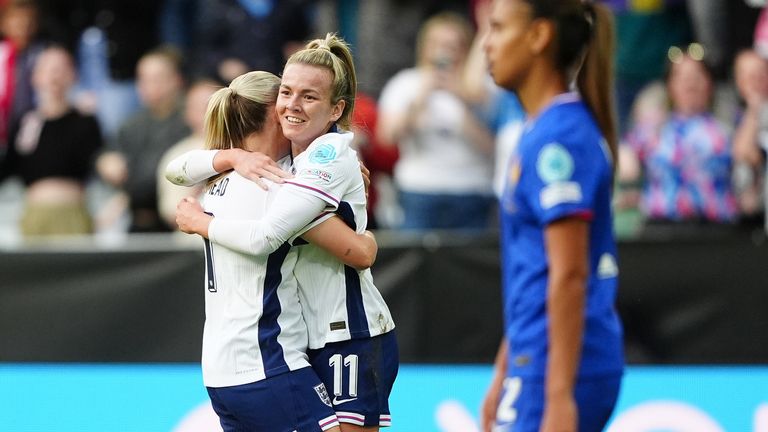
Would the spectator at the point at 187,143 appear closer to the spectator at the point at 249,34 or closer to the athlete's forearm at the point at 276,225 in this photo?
the spectator at the point at 249,34

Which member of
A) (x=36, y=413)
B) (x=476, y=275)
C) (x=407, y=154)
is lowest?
(x=36, y=413)

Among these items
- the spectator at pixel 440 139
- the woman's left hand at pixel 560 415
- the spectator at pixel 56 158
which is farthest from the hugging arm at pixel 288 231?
the spectator at pixel 56 158

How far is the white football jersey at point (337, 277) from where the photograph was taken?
13.4 feet

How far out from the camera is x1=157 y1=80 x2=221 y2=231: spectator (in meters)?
8.36

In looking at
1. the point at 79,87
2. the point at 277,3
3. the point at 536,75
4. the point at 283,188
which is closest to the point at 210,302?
the point at 283,188

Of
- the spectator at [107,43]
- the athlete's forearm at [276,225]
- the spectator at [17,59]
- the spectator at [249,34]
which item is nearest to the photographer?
the athlete's forearm at [276,225]

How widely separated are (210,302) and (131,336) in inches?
137

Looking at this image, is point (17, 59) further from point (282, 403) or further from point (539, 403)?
point (539, 403)

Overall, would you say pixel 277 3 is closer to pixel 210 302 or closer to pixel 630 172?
pixel 630 172

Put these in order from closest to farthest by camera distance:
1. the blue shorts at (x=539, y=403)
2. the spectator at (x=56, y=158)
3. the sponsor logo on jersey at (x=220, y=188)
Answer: the blue shorts at (x=539, y=403) → the sponsor logo on jersey at (x=220, y=188) → the spectator at (x=56, y=158)

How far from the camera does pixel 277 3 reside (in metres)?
9.20

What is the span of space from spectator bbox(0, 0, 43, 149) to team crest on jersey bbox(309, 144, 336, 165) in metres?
5.70

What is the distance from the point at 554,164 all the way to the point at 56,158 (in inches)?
244

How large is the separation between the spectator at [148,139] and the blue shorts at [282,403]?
4601mm
